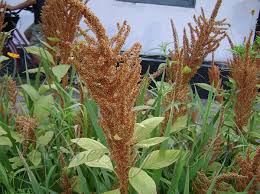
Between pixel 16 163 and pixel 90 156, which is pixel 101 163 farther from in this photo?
pixel 16 163

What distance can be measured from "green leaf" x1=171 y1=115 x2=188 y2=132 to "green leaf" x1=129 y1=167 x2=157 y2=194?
49 cm

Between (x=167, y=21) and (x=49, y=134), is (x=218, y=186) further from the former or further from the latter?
(x=167, y=21)

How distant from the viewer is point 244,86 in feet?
6.65

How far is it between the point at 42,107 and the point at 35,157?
25cm

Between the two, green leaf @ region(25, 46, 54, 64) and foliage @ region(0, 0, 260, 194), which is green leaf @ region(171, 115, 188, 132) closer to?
foliage @ region(0, 0, 260, 194)

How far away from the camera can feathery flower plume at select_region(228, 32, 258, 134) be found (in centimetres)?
199

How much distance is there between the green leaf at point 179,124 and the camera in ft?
5.79

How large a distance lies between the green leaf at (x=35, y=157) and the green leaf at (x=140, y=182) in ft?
1.74

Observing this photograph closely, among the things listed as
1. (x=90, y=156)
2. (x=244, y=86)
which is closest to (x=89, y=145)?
(x=90, y=156)

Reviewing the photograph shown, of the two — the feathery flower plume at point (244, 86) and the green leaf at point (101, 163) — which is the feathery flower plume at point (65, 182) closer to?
the green leaf at point (101, 163)

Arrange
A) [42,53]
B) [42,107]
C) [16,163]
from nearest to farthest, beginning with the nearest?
1. [16,163]
2. [42,107]
3. [42,53]

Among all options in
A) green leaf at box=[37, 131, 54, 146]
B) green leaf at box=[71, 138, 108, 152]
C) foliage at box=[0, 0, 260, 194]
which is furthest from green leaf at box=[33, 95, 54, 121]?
green leaf at box=[71, 138, 108, 152]

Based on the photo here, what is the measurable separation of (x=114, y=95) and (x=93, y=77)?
6 cm

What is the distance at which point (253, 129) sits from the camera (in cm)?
224
